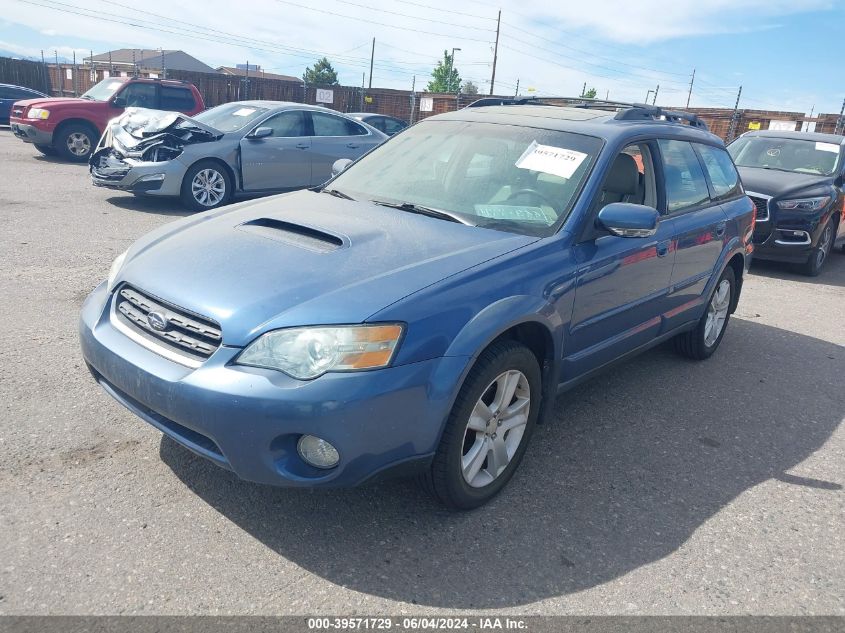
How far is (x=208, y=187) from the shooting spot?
9336 mm

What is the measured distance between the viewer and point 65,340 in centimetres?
432

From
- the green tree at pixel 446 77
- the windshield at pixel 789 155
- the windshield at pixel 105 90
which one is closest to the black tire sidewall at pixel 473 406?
the windshield at pixel 789 155

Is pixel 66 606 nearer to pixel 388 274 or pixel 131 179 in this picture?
pixel 388 274

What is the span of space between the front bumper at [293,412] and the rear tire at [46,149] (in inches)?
528

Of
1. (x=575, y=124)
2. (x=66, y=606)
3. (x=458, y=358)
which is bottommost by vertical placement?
(x=66, y=606)

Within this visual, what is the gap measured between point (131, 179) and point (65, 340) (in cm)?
512

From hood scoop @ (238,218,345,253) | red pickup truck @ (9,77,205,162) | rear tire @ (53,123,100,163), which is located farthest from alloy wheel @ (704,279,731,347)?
rear tire @ (53,123,100,163)

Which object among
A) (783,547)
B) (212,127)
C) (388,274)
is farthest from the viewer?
(212,127)

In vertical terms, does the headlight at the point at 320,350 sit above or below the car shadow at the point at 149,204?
above

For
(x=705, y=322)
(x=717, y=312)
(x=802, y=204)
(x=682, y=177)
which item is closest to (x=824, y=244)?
(x=802, y=204)

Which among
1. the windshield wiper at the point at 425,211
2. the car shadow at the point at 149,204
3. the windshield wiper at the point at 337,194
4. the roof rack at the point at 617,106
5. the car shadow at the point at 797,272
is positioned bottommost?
the car shadow at the point at 149,204

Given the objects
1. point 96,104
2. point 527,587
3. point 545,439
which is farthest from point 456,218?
point 96,104

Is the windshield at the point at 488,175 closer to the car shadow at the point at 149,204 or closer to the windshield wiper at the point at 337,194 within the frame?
the windshield wiper at the point at 337,194

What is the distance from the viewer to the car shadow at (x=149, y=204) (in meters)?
9.12
